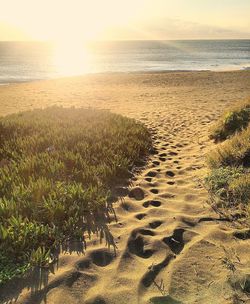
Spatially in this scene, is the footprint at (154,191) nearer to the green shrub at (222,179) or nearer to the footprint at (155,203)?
the footprint at (155,203)

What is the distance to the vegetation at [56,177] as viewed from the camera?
161 inches

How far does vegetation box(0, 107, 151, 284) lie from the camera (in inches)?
161

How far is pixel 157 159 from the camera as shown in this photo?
7.84 meters

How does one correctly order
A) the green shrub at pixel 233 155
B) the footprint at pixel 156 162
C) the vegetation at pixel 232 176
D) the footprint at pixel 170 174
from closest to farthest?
the vegetation at pixel 232 176 → the green shrub at pixel 233 155 → the footprint at pixel 170 174 → the footprint at pixel 156 162

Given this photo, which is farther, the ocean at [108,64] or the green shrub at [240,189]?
the ocean at [108,64]

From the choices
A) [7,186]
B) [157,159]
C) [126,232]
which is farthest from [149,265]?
[157,159]

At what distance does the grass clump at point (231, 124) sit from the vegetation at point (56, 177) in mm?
2036

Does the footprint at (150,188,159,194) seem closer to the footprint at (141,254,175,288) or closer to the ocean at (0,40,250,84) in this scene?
the footprint at (141,254,175,288)

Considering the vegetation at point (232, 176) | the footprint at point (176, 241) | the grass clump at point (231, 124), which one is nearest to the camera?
the footprint at point (176, 241)

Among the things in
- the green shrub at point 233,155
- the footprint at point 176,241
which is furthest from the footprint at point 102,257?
the green shrub at point 233,155

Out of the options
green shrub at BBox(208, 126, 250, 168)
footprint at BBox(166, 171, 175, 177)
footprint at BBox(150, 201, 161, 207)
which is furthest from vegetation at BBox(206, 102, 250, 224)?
footprint at BBox(150, 201, 161, 207)

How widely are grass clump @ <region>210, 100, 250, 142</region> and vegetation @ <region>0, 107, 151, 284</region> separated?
6.68ft

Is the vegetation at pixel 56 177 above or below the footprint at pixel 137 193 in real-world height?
above

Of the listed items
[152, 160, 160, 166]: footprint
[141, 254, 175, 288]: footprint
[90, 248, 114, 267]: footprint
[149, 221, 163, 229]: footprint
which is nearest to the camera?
[141, 254, 175, 288]: footprint
